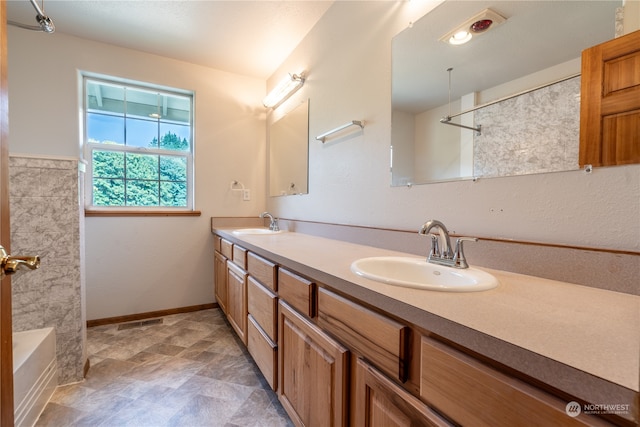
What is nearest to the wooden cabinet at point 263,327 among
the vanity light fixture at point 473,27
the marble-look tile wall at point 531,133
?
the marble-look tile wall at point 531,133

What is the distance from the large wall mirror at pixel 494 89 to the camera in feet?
2.71

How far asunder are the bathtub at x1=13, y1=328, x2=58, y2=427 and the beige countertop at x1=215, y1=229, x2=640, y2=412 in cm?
153

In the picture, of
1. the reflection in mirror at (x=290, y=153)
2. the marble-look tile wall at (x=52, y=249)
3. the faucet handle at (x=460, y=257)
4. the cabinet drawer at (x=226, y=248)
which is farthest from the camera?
the reflection in mirror at (x=290, y=153)

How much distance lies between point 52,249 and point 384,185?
6.19ft

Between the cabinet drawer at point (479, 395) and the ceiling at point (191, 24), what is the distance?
2175 millimetres

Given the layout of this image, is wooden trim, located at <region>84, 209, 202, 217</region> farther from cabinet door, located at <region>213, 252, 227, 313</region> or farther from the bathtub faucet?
the bathtub faucet

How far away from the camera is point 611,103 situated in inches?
29.1

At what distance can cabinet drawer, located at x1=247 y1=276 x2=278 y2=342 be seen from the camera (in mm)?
1295

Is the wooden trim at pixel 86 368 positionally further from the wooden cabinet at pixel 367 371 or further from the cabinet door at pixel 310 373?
the cabinet door at pixel 310 373

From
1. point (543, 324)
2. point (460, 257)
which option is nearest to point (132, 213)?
point (460, 257)

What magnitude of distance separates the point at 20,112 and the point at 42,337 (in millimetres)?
1760

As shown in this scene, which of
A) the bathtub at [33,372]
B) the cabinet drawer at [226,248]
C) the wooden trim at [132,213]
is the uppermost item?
the wooden trim at [132,213]

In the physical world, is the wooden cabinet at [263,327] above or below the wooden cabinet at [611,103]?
below

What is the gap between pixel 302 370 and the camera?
106 centimetres
